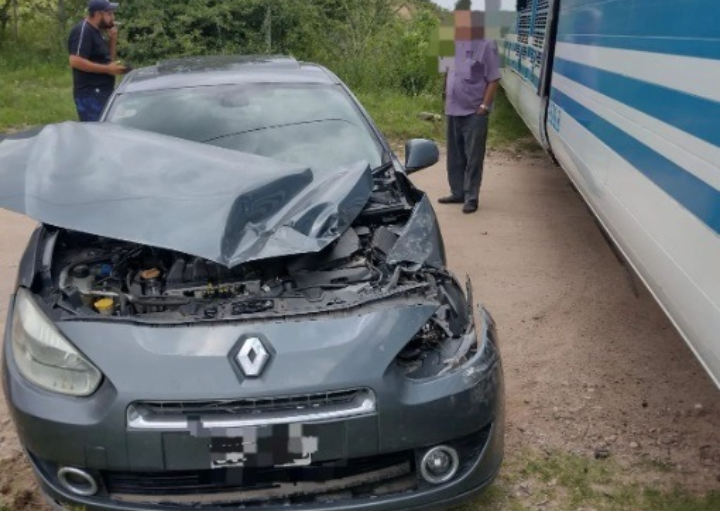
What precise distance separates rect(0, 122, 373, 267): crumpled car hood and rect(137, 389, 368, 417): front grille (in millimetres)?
654

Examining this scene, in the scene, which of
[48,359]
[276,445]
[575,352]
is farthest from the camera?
[575,352]

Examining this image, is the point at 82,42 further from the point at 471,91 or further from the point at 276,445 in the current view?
the point at 276,445

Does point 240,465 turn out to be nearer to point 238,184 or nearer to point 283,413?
point 283,413

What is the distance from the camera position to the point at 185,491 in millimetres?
2523

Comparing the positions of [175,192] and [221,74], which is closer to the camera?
[175,192]

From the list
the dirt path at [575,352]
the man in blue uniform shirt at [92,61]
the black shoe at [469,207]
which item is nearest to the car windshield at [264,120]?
the dirt path at [575,352]

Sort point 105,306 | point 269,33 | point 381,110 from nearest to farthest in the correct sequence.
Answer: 1. point 105,306
2. point 381,110
3. point 269,33

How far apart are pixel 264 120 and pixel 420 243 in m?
1.43

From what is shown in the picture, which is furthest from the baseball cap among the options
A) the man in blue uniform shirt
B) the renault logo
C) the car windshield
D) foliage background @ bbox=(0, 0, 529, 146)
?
the renault logo

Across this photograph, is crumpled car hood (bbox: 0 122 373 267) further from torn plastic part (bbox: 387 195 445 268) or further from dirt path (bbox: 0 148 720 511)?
dirt path (bbox: 0 148 720 511)

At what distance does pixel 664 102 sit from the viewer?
3.25 meters

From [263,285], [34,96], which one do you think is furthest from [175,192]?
[34,96]

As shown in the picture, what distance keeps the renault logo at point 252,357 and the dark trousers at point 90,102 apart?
527 centimetres

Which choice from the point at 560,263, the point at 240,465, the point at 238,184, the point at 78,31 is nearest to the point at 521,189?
the point at 560,263
